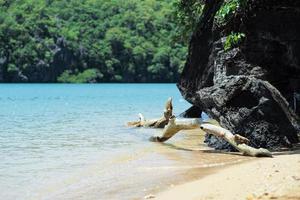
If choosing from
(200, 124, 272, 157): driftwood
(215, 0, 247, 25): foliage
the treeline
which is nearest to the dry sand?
(200, 124, 272, 157): driftwood

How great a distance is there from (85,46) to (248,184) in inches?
5262


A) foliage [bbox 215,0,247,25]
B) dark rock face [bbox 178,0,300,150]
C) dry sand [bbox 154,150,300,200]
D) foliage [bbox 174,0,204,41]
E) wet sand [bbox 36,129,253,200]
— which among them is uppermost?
foliage [bbox 174,0,204,41]

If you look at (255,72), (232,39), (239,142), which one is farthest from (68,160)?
(255,72)

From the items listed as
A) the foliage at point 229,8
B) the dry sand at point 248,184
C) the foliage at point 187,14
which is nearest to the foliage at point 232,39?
the foliage at point 229,8

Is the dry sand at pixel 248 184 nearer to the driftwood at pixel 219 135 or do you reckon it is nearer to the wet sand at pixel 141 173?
the wet sand at pixel 141 173

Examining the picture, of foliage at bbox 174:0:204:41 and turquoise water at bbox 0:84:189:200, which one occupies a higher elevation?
foliage at bbox 174:0:204:41

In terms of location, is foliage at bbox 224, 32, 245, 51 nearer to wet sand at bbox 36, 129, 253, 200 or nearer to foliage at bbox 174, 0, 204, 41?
wet sand at bbox 36, 129, 253, 200

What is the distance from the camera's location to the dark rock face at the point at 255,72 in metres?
14.8

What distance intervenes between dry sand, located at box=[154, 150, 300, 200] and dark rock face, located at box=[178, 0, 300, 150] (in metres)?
2.52

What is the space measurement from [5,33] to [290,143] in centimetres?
13133

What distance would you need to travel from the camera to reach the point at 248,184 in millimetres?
9828

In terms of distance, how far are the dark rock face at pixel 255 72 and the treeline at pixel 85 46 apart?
376 feet

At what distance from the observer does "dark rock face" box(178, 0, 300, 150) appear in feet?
48.4

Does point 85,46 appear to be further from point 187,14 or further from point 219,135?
point 219,135
